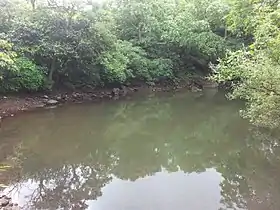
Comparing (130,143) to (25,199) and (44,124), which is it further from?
(25,199)

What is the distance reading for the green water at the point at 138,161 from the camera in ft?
30.6

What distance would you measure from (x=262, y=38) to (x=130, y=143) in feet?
19.4

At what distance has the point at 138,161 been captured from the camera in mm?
12289

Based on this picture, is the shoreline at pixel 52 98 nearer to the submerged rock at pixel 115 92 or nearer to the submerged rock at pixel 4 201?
→ the submerged rock at pixel 115 92

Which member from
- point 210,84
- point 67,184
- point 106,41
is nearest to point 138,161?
point 67,184

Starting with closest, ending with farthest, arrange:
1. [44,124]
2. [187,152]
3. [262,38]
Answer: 1. [262,38]
2. [187,152]
3. [44,124]

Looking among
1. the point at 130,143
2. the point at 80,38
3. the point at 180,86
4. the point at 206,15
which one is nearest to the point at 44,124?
the point at 130,143

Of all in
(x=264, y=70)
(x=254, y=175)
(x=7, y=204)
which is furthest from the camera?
(x=254, y=175)

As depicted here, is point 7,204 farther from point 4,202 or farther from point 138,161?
point 138,161

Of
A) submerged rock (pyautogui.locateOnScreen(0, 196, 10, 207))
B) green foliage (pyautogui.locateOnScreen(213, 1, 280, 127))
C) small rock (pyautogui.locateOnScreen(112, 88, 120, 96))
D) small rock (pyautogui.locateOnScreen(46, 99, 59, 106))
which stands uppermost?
green foliage (pyautogui.locateOnScreen(213, 1, 280, 127))

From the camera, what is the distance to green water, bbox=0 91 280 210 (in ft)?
30.6

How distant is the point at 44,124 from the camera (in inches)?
655

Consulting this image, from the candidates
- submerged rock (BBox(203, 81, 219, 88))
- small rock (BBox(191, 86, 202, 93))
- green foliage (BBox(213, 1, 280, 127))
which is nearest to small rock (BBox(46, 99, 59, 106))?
green foliage (BBox(213, 1, 280, 127))

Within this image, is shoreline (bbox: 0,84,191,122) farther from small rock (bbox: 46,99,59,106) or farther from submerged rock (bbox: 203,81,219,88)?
submerged rock (bbox: 203,81,219,88)
